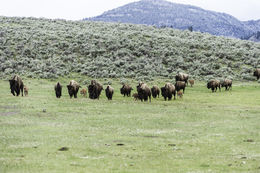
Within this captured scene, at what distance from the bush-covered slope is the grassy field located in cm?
3486

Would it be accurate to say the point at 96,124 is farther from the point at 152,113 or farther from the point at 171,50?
the point at 171,50

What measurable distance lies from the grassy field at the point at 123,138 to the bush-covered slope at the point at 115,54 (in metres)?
34.9

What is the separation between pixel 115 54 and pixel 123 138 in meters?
59.6

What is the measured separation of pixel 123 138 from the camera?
18641mm

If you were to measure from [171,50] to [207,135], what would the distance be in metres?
63.5

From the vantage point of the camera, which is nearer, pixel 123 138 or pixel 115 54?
pixel 123 138

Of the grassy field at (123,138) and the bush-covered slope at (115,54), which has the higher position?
Result: the bush-covered slope at (115,54)

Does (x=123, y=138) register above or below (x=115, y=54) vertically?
below

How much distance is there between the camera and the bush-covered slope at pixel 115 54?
221 feet

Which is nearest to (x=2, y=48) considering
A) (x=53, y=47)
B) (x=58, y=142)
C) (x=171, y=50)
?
(x=53, y=47)

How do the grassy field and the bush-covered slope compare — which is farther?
the bush-covered slope

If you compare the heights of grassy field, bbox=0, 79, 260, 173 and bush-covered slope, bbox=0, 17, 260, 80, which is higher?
bush-covered slope, bbox=0, 17, 260, 80

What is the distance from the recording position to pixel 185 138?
19047 mm

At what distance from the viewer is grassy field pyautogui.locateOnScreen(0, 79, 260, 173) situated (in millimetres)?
13531
